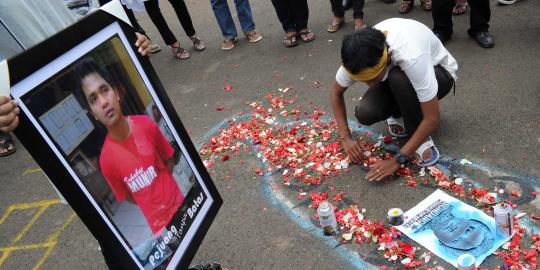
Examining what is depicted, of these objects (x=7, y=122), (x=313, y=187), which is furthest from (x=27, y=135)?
(x=313, y=187)

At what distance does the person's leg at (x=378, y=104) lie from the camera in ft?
10.6

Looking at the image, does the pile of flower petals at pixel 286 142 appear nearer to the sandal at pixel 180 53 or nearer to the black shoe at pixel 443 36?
the black shoe at pixel 443 36

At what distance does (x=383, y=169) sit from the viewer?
3.02 metres

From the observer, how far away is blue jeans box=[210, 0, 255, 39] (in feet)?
19.2

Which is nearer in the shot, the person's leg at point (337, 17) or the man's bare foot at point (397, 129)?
the man's bare foot at point (397, 129)

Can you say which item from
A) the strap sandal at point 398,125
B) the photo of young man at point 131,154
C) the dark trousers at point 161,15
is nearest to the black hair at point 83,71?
the photo of young man at point 131,154

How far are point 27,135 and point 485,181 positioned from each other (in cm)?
270

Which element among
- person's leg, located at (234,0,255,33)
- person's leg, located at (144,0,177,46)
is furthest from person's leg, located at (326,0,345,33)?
person's leg, located at (144,0,177,46)

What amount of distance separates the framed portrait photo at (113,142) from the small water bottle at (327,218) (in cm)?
81

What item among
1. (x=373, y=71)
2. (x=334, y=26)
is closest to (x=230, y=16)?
(x=334, y=26)

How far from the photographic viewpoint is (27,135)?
1.42 m

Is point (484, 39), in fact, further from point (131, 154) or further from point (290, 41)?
point (131, 154)

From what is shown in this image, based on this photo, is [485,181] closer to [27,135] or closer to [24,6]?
[27,135]

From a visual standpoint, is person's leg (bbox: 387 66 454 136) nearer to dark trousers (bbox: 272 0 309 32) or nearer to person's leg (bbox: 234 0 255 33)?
dark trousers (bbox: 272 0 309 32)
